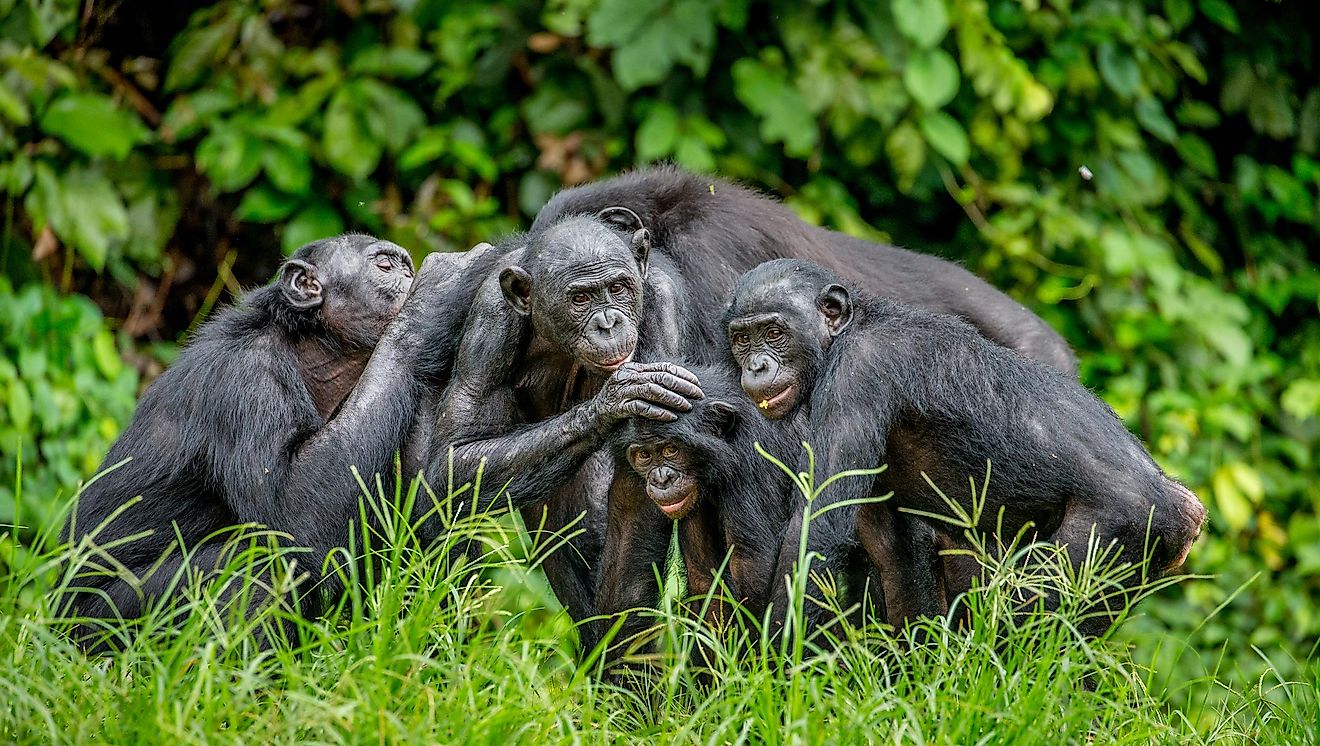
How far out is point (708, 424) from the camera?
4379 millimetres

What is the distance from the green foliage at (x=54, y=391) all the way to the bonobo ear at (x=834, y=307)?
4.10 m

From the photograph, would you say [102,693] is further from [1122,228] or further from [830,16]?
[1122,228]

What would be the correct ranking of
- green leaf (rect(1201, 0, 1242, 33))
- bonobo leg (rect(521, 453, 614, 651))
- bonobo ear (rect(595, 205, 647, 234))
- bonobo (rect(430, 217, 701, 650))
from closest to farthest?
bonobo (rect(430, 217, 701, 650)) → bonobo leg (rect(521, 453, 614, 651)) → bonobo ear (rect(595, 205, 647, 234)) → green leaf (rect(1201, 0, 1242, 33))

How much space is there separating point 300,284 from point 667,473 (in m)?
A: 1.67

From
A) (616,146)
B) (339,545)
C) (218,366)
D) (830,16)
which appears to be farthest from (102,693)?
(830,16)

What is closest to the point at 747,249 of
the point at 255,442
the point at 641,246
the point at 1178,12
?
the point at 641,246

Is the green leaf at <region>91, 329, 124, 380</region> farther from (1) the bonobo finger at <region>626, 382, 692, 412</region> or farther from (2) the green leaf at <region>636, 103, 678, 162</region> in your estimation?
(1) the bonobo finger at <region>626, 382, 692, 412</region>

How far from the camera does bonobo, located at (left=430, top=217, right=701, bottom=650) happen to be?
440 cm

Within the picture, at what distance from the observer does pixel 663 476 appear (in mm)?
4297

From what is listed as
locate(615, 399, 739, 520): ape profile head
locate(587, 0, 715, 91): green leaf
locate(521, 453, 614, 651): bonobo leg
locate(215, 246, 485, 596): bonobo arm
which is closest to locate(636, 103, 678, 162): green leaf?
locate(587, 0, 715, 91): green leaf

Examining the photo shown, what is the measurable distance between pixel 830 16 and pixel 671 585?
4.13m

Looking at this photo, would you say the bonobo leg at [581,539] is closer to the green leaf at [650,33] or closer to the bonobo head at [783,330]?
the bonobo head at [783,330]

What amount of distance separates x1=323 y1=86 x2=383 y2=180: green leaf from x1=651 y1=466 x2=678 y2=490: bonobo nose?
12.9 feet

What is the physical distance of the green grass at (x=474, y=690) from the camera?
3070mm
